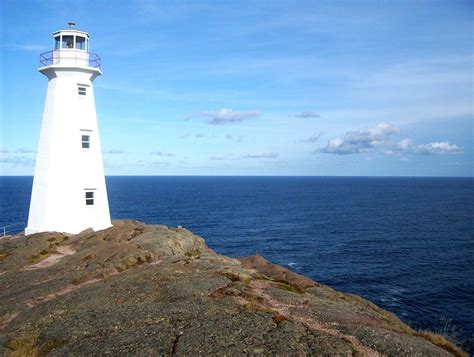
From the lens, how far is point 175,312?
1650 centimetres

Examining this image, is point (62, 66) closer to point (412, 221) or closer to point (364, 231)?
point (364, 231)

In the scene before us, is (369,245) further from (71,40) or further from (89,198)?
(71,40)

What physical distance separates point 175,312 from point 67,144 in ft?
73.8

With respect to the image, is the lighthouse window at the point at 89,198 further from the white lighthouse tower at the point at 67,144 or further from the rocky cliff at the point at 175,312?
the rocky cliff at the point at 175,312

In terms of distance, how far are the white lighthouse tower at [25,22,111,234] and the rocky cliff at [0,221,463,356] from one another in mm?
7382

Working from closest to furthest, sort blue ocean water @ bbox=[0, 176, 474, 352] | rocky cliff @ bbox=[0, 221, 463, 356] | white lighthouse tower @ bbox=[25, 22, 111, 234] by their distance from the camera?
rocky cliff @ bbox=[0, 221, 463, 356], white lighthouse tower @ bbox=[25, 22, 111, 234], blue ocean water @ bbox=[0, 176, 474, 352]

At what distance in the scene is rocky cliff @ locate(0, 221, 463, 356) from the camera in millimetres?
14148

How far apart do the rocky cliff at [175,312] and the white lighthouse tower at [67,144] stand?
738 cm

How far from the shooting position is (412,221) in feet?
344

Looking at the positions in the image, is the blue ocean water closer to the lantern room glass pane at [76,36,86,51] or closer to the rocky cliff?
the rocky cliff

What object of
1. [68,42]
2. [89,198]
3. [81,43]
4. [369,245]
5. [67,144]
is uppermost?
[81,43]

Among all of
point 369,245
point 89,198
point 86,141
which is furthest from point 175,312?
point 369,245

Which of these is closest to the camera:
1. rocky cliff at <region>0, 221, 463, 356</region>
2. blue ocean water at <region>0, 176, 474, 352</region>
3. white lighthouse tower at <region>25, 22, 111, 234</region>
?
rocky cliff at <region>0, 221, 463, 356</region>

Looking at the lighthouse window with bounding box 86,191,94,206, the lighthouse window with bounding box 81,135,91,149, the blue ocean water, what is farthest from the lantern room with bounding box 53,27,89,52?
the blue ocean water
